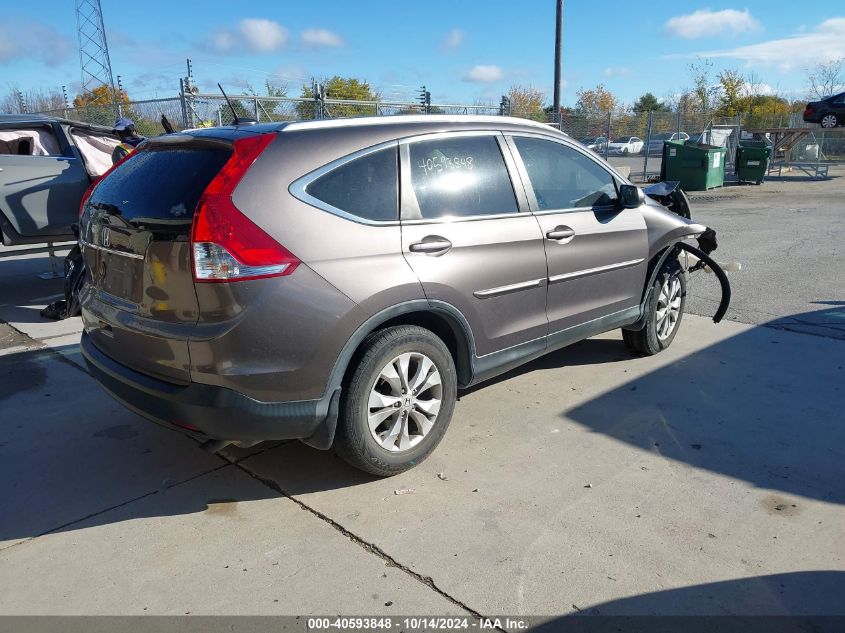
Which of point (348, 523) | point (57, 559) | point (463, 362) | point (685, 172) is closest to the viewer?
point (57, 559)

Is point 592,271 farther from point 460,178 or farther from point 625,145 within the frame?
point 625,145

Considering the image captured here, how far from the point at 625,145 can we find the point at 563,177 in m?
27.0

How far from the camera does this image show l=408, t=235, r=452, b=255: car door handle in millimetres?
3385

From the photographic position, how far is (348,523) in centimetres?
316

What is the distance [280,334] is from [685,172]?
19.2 meters

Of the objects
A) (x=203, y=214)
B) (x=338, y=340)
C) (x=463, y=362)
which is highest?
(x=203, y=214)

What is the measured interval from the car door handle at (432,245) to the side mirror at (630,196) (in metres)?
1.80

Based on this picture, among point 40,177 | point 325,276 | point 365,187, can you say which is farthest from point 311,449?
point 40,177

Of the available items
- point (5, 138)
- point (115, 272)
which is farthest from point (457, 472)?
point (5, 138)

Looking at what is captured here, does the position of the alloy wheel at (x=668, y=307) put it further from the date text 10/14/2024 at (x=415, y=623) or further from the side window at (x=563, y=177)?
the date text 10/14/2024 at (x=415, y=623)

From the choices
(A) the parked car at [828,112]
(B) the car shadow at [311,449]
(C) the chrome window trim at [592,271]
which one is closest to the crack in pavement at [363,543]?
(B) the car shadow at [311,449]

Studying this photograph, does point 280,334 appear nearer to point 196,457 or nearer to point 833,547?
point 196,457

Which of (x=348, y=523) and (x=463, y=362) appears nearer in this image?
(x=348, y=523)

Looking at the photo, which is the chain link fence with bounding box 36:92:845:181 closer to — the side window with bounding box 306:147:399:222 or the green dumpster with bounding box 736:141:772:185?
the green dumpster with bounding box 736:141:772:185
